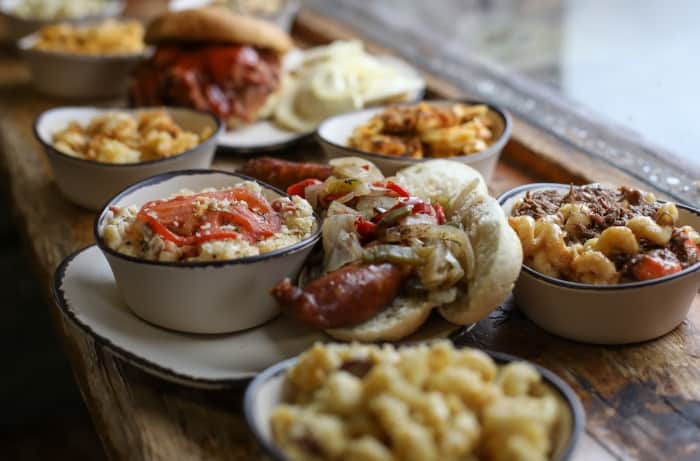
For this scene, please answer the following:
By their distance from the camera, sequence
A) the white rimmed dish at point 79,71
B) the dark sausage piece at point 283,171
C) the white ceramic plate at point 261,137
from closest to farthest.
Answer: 1. the dark sausage piece at point 283,171
2. the white ceramic plate at point 261,137
3. the white rimmed dish at point 79,71

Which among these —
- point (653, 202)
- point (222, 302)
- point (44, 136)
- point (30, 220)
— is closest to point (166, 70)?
point (44, 136)

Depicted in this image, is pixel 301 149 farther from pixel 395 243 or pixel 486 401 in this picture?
pixel 486 401

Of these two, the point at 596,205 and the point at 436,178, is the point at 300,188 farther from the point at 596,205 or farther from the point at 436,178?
the point at 596,205

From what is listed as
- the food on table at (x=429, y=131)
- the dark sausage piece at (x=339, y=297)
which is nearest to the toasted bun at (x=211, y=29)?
the food on table at (x=429, y=131)

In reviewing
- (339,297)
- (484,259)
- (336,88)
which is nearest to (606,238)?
(484,259)

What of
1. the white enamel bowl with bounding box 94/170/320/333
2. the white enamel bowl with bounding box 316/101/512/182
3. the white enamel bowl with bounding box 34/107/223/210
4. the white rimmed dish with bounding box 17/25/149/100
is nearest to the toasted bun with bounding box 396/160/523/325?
the white enamel bowl with bounding box 94/170/320/333

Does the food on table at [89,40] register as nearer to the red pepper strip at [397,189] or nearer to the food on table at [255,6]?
the food on table at [255,6]

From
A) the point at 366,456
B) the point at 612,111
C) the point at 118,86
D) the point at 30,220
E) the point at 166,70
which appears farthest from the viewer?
the point at 118,86
